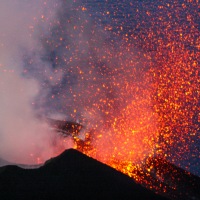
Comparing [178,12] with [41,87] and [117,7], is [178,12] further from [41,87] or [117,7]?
[41,87]

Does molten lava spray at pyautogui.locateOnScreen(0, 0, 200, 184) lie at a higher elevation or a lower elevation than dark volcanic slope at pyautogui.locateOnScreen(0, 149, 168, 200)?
higher

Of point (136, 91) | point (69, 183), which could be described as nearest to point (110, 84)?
point (136, 91)

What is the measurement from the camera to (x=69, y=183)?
9.21 feet

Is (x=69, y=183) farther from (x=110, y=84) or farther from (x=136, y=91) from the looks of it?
(x=110, y=84)

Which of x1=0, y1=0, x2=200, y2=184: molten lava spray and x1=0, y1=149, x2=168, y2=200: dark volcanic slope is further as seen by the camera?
x1=0, y1=0, x2=200, y2=184: molten lava spray

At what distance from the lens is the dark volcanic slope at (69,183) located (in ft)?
8.70

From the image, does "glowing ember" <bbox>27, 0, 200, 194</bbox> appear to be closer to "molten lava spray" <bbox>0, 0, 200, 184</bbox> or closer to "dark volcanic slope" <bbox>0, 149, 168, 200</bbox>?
"molten lava spray" <bbox>0, 0, 200, 184</bbox>

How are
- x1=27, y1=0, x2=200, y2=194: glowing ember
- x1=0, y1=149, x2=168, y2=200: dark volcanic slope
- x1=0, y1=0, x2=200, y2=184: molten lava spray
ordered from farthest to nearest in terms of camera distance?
x1=27, y1=0, x2=200, y2=194: glowing ember
x1=0, y1=0, x2=200, y2=184: molten lava spray
x1=0, y1=149, x2=168, y2=200: dark volcanic slope

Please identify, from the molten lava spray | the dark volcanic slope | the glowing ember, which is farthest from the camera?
the glowing ember

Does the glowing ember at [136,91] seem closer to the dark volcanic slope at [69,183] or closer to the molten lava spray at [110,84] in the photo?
the molten lava spray at [110,84]

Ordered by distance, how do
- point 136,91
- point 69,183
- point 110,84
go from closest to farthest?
1. point 69,183
2. point 136,91
3. point 110,84

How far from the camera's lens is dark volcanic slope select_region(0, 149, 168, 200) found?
2650 mm

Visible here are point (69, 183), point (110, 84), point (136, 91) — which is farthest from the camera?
point (110, 84)

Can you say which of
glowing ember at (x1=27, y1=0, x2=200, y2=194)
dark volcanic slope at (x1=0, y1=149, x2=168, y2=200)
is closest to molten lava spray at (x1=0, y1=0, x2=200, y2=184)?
glowing ember at (x1=27, y1=0, x2=200, y2=194)
